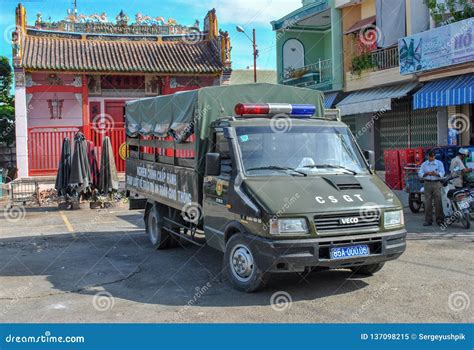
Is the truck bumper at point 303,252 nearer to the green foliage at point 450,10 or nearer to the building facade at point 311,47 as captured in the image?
the green foliage at point 450,10

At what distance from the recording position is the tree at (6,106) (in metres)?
26.5

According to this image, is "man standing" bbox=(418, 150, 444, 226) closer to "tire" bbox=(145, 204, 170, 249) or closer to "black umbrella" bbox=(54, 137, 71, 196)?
"tire" bbox=(145, 204, 170, 249)

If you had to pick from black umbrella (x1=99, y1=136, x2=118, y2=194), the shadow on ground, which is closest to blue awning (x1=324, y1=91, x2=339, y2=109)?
black umbrella (x1=99, y1=136, x2=118, y2=194)

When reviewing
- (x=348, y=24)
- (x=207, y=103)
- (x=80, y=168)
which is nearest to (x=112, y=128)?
(x=80, y=168)

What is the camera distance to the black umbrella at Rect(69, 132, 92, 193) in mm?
16234

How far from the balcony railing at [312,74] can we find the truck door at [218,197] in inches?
656

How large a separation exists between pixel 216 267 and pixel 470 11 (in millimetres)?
12580

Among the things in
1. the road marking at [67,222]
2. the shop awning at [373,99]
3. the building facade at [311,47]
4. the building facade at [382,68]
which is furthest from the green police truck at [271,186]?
the building facade at [311,47]

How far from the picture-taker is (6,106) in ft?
90.3

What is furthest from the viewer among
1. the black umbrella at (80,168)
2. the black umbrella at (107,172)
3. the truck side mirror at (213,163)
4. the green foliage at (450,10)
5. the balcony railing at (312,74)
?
the balcony railing at (312,74)

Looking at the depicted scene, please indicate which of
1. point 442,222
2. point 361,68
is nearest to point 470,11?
point 361,68

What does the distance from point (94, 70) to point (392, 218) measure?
1933 centimetres

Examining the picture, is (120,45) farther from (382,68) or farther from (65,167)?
(382,68)

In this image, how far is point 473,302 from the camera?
5.76 m
